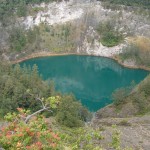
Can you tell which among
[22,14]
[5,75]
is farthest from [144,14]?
[5,75]

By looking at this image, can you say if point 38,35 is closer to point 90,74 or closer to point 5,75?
point 90,74

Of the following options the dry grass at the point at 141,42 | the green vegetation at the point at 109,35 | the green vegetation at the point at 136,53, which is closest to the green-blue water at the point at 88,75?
the green vegetation at the point at 136,53

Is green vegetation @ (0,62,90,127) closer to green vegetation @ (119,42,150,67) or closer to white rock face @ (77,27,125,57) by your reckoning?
green vegetation @ (119,42,150,67)

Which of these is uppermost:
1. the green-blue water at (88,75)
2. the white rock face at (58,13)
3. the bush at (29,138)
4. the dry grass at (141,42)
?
the bush at (29,138)

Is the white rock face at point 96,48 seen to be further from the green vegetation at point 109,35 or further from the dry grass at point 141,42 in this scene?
the dry grass at point 141,42

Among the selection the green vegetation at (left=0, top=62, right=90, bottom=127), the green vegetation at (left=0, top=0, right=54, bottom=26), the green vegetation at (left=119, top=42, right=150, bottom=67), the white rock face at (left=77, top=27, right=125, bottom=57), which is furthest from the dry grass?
the green vegetation at (left=0, top=62, right=90, bottom=127)

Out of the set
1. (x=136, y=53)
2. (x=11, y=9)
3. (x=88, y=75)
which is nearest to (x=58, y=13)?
(x=11, y=9)

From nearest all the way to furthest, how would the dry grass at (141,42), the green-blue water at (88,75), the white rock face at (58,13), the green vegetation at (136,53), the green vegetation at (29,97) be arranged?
the green vegetation at (29,97)
the green-blue water at (88,75)
the green vegetation at (136,53)
the dry grass at (141,42)
the white rock face at (58,13)
